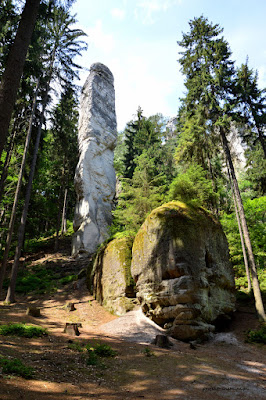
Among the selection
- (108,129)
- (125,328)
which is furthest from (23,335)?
(108,129)

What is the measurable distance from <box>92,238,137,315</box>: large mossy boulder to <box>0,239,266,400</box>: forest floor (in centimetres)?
180

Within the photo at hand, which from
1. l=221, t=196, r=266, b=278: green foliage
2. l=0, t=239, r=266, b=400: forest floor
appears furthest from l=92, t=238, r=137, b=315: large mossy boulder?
l=221, t=196, r=266, b=278: green foliage

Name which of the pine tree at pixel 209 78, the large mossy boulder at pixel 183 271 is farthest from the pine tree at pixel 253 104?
the large mossy boulder at pixel 183 271

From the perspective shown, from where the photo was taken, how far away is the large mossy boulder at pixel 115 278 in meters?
11.7

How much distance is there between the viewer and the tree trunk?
447 cm

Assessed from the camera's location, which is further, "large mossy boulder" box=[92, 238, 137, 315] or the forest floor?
"large mossy boulder" box=[92, 238, 137, 315]

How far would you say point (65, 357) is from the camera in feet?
18.8

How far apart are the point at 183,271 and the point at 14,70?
882 cm

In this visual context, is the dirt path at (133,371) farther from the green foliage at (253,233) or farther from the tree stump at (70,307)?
the green foliage at (253,233)

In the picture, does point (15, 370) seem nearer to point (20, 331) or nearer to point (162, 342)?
point (20, 331)

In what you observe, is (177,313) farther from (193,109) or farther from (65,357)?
(193,109)

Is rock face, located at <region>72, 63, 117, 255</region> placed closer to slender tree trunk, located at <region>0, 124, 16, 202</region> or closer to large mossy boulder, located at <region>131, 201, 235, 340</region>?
slender tree trunk, located at <region>0, 124, 16, 202</region>

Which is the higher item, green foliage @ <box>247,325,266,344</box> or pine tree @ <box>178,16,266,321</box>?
pine tree @ <box>178,16,266,321</box>

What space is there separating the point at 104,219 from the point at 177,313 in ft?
46.2
